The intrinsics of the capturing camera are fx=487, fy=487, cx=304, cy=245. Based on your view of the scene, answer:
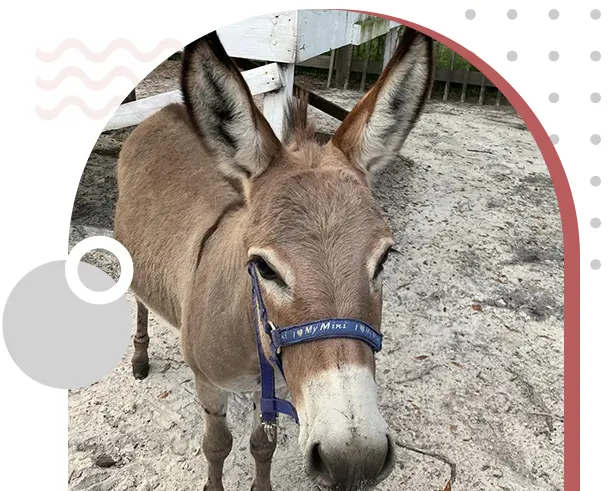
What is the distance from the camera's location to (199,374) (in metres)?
2.50

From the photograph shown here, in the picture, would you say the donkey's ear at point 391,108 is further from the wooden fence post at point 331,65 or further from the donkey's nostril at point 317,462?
the wooden fence post at point 331,65

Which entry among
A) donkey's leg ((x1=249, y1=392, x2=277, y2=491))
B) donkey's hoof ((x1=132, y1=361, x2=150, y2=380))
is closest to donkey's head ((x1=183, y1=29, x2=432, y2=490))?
donkey's leg ((x1=249, y1=392, x2=277, y2=491))

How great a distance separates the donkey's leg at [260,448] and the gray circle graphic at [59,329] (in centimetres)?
146

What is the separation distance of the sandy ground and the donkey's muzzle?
5.38 feet

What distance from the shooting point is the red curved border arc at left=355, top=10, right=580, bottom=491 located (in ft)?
5.36

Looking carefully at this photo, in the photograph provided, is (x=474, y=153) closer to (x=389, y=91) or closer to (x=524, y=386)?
(x=524, y=386)

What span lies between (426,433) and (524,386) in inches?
38.6

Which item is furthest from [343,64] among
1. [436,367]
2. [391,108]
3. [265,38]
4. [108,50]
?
[108,50]

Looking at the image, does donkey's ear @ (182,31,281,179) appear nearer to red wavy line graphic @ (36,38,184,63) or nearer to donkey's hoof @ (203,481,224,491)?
red wavy line graphic @ (36,38,184,63)

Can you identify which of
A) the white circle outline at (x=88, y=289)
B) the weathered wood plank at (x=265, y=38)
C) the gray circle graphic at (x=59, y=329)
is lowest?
the gray circle graphic at (x=59, y=329)

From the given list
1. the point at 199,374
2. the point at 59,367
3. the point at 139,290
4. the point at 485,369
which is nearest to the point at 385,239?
the point at 59,367

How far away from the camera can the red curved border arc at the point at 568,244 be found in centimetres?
163

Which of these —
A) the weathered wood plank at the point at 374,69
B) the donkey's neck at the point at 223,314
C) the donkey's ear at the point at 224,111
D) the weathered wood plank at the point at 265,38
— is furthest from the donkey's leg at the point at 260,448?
the weathered wood plank at the point at 374,69

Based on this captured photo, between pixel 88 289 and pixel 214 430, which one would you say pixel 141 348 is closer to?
pixel 214 430
